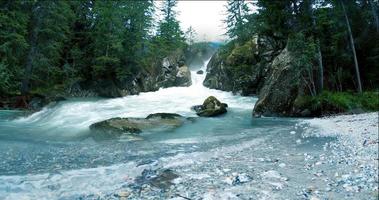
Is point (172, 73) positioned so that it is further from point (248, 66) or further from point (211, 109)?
point (211, 109)

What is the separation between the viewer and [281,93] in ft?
69.8

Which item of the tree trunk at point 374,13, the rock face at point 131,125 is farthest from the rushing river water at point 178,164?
the tree trunk at point 374,13

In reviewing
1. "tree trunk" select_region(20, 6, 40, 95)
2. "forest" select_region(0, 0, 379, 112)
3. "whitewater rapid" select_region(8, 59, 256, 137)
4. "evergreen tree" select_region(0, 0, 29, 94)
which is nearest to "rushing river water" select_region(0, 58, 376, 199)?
"whitewater rapid" select_region(8, 59, 256, 137)

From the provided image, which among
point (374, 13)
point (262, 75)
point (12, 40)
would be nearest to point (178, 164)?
point (374, 13)

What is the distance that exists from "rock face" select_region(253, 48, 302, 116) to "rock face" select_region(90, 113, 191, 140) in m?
5.31

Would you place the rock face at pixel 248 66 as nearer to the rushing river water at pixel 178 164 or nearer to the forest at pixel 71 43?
the forest at pixel 71 43

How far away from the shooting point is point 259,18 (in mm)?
27234

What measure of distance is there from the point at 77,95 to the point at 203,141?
23330mm

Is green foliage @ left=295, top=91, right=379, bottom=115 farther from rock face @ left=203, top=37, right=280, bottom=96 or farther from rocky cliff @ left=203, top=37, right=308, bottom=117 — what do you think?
rock face @ left=203, top=37, right=280, bottom=96

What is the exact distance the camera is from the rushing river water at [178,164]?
6.75 meters

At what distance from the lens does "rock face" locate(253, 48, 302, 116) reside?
2103 centimetres

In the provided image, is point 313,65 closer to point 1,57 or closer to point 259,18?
point 259,18

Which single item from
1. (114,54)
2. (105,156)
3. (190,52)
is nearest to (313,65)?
(105,156)

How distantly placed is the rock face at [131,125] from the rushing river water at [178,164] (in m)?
0.55
